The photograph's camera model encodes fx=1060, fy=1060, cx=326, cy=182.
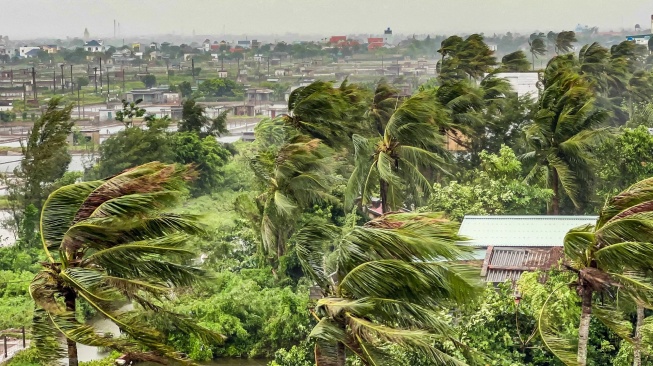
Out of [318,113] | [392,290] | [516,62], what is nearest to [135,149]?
[318,113]

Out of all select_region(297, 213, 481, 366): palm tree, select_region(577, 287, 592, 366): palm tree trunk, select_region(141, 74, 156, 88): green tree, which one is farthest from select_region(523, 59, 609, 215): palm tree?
select_region(141, 74, 156, 88): green tree

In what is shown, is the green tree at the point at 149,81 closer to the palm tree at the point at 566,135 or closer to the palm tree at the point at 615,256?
the palm tree at the point at 566,135

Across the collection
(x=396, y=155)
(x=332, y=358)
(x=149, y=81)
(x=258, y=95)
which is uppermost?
(x=396, y=155)

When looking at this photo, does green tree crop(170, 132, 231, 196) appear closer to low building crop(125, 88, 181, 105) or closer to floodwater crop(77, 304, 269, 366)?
floodwater crop(77, 304, 269, 366)

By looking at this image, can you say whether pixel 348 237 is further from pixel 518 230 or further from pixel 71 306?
pixel 518 230

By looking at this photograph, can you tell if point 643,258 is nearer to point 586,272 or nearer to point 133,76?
point 586,272

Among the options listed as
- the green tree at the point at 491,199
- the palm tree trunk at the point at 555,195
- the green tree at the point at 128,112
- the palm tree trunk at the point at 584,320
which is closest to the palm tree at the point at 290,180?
the green tree at the point at 491,199
